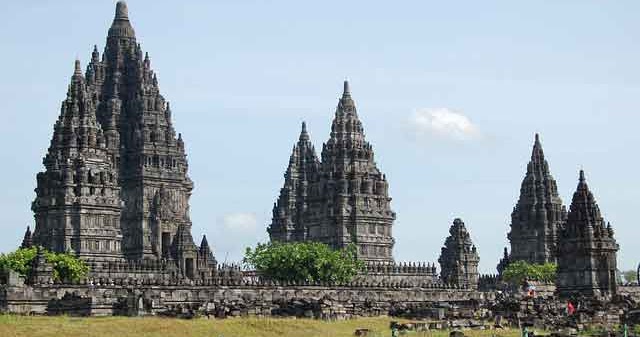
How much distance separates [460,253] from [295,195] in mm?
28256

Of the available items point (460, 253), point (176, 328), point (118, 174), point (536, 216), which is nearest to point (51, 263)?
point (118, 174)

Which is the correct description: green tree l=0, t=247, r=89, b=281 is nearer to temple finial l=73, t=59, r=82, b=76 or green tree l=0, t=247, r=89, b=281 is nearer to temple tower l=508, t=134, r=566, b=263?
temple finial l=73, t=59, r=82, b=76

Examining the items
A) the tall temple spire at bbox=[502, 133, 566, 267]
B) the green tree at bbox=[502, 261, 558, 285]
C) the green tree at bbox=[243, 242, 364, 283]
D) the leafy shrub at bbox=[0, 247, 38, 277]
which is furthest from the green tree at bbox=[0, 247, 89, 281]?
the tall temple spire at bbox=[502, 133, 566, 267]

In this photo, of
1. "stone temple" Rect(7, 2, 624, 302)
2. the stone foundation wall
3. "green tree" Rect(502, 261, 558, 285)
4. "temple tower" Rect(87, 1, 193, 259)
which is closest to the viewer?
the stone foundation wall

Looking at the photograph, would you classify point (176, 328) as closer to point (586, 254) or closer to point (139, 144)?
point (586, 254)

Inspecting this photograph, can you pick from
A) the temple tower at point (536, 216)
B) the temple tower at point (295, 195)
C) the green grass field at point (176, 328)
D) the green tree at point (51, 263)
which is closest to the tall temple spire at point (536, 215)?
the temple tower at point (536, 216)

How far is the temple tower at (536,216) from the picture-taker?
192000 millimetres

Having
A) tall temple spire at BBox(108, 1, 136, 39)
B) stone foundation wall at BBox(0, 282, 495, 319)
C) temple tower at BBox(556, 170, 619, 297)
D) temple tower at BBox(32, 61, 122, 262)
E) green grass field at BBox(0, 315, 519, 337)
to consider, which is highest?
tall temple spire at BBox(108, 1, 136, 39)

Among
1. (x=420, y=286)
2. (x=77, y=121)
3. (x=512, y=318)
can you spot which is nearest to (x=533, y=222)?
(x=420, y=286)

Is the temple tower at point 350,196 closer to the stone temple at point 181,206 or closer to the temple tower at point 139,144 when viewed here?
the stone temple at point 181,206

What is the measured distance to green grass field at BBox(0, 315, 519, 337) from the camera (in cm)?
7162

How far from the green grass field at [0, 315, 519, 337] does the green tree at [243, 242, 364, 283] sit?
58.2 m

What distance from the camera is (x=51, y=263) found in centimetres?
12612

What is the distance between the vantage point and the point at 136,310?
87.5m
